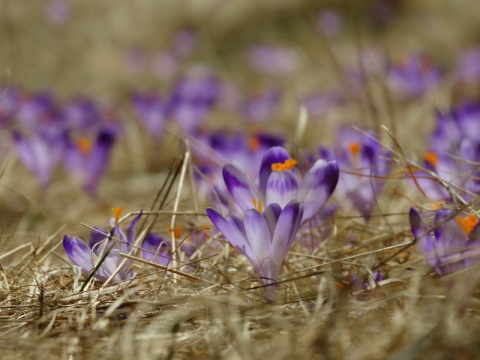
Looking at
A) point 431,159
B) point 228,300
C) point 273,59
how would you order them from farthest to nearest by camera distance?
point 273,59 → point 431,159 → point 228,300

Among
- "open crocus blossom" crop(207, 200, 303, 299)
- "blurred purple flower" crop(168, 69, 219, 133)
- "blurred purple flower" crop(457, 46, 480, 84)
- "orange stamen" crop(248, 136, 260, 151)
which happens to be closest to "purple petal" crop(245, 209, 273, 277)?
"open crocus blossom" crop(207, 200, 303, 299)

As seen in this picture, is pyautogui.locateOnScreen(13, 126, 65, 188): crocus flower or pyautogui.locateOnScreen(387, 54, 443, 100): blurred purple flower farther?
pyautogui.locateOnScreen(387, 54, 443, 100): blurred purple flower

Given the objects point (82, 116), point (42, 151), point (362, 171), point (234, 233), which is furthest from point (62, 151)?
point (234, 233)

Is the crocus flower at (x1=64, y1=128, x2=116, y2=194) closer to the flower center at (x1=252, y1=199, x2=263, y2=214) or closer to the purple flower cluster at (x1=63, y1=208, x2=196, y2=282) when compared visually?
the purple flower cluster at (x1=63, y1=208, x2=196, y2=282)

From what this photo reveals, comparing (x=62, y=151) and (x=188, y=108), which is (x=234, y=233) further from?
(x=188, y=108)

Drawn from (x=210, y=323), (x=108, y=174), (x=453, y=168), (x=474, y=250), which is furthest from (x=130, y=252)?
(x=108, y=174)

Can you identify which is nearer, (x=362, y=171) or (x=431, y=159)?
(x=431, y=159)

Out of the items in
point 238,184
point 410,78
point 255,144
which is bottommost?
point 238,184

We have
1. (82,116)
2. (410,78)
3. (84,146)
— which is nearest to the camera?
(84,146)
